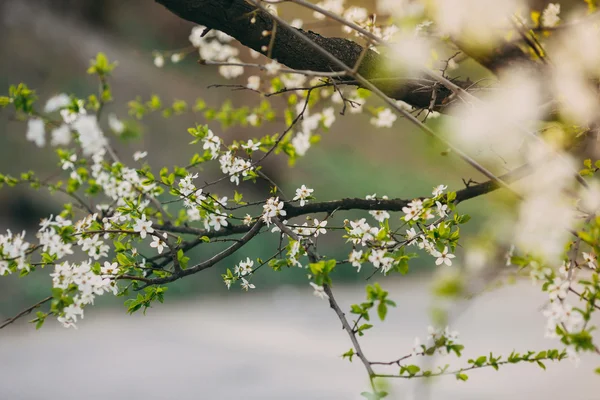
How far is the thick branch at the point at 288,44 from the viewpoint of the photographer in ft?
3.23

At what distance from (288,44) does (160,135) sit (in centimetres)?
398

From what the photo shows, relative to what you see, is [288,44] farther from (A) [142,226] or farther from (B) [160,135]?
(B) [160,135]

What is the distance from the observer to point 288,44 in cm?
108

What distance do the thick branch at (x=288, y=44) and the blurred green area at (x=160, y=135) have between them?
2.81 meters

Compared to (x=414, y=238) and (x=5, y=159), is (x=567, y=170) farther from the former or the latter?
(x=5, y=159)

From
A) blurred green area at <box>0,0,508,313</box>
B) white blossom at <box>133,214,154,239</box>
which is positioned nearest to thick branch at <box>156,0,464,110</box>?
white blossom at <box>133,214,154,239</box>

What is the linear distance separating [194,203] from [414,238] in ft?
1.49

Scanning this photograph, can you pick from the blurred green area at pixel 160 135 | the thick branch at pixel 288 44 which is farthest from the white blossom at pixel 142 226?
the blurred green area at pixel 160 135

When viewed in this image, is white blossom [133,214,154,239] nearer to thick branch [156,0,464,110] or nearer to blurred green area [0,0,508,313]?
thick branch [156,0,464,110]

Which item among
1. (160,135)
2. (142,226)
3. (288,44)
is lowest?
(142,226)

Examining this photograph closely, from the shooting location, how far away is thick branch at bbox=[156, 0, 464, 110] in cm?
98

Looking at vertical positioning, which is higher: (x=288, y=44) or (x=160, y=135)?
(x=160, y=135)

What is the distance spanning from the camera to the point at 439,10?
1355 millimetres

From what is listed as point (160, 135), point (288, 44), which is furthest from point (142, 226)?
point (160, 135)
